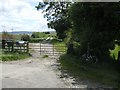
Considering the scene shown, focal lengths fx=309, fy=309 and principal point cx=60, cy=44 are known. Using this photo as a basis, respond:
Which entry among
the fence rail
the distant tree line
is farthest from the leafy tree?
the fence rail

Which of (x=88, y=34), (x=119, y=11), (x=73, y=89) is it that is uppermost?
(x=119, y=11)

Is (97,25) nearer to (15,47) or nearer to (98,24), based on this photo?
(98,24)

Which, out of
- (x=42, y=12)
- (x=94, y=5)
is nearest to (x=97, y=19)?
(x=94, y=5)

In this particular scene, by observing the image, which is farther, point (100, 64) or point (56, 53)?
point (56, 53)

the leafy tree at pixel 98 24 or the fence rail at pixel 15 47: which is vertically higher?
the leafy tree at pixel 98 24

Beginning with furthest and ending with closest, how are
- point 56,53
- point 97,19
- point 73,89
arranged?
point 56,53, point 97,19, point 73,89

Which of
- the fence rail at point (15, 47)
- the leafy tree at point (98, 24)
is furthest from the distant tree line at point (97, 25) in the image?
the fence rail at point (15, 47)

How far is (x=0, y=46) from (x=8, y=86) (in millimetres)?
22367

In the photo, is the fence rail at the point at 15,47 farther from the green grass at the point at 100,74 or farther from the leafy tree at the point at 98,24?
the green grass at the point at 100,74

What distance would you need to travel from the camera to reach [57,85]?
1366 cm

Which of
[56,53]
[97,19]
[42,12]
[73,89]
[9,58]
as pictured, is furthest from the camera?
[42,12]

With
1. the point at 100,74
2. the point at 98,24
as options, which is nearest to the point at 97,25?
the point at 98,24

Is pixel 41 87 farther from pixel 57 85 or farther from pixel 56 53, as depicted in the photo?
pixel 56 53

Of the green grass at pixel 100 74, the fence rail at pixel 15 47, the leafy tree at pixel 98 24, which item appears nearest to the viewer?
the green grass at pixel 100 74
